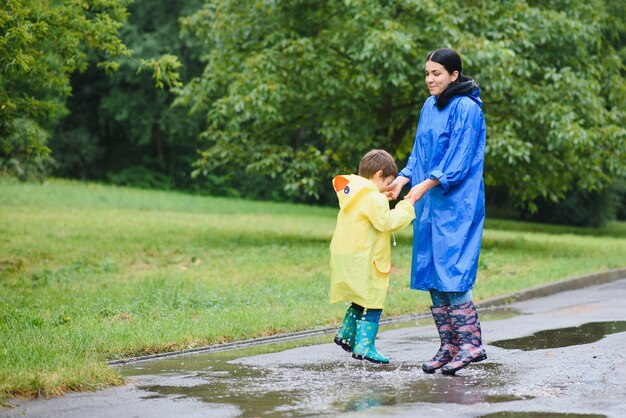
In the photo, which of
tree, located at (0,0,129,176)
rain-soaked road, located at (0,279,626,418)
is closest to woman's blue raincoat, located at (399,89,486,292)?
rain-soaked road, located at (0,279,626,418)

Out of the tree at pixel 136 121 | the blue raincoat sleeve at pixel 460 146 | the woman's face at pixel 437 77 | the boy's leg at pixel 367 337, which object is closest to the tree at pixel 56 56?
the woman's face at pixel 437 77

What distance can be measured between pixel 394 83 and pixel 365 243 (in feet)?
37.1

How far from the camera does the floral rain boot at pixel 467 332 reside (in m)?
6.78

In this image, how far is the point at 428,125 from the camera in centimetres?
701

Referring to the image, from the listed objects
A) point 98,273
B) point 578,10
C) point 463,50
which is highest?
point 578,10

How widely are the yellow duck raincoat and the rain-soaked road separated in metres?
0.56

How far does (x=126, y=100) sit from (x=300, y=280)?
39.7 metres

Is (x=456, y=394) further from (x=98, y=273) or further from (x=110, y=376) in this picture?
(x=98, y=273)

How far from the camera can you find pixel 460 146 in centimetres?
680

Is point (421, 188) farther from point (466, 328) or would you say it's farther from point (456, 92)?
point (466, 328)

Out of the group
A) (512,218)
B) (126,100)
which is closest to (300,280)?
(512,218)

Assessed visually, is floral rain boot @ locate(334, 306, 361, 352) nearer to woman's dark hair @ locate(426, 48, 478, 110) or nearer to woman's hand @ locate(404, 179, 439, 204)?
woman's hand @ locate(404, 179, 439, 204)

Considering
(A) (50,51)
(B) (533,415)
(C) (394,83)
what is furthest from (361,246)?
(C) (394,83)

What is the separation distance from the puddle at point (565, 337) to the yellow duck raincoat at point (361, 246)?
1.71m
